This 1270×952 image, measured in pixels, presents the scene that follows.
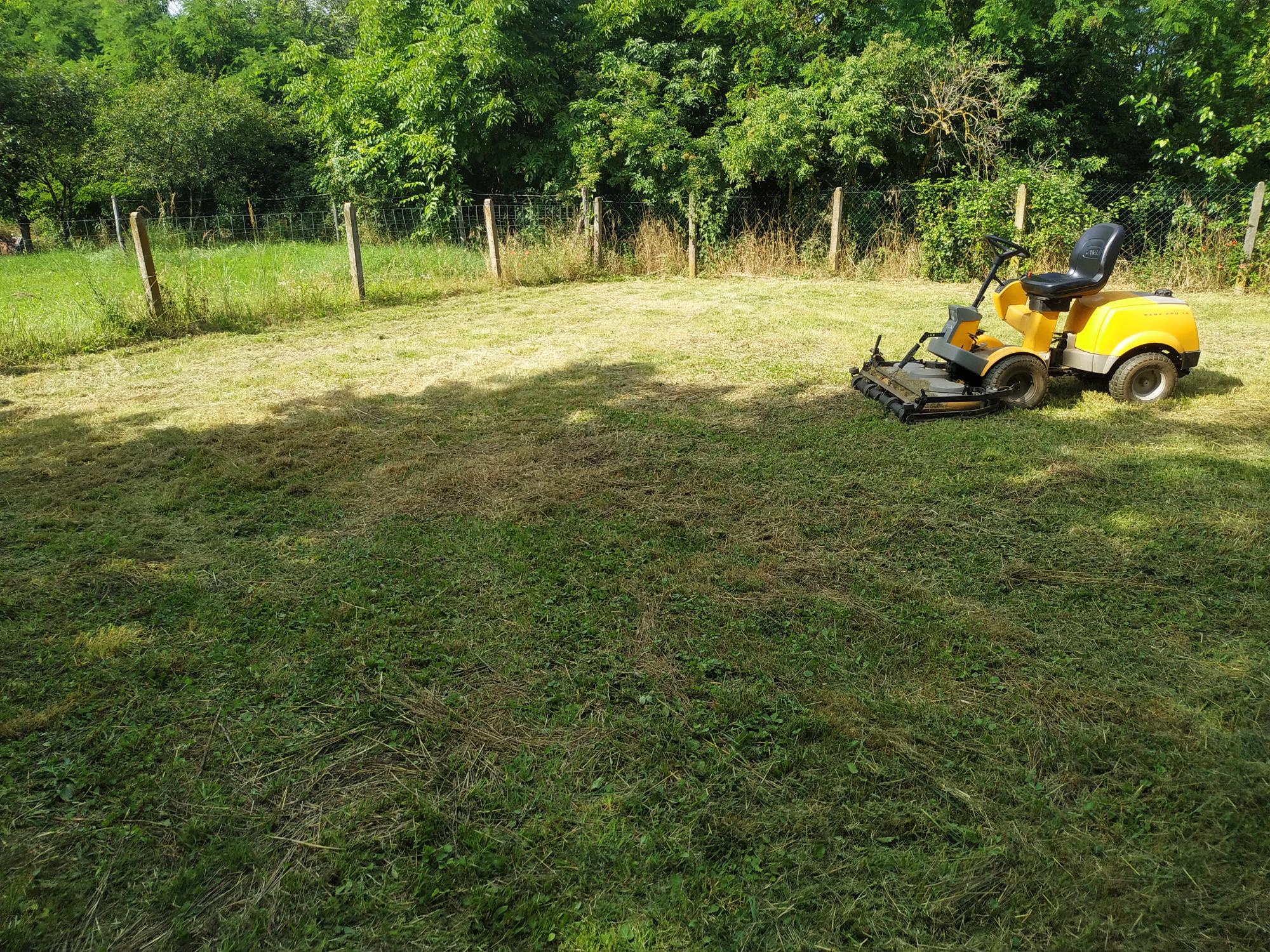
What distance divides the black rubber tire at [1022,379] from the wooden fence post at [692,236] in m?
9.12

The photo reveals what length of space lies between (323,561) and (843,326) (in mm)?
6850

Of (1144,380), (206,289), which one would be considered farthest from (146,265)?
(1144,380)

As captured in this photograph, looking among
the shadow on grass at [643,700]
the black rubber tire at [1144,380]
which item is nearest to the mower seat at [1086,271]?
the black rubber tire at [1144,380]

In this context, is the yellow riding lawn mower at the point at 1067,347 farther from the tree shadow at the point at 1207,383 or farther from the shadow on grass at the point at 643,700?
the shadow on grass at the point at 643,700

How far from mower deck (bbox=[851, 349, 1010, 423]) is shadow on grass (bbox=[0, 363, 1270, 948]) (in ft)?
2.19

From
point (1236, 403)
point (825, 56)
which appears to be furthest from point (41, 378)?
point (825, 56)

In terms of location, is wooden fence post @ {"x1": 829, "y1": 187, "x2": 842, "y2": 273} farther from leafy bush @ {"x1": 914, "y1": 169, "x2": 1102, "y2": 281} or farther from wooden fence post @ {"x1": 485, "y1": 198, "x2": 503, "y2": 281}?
wooden fence post @ {"x1": 485, "y1": 198, "x2": 503, "y2": 281}

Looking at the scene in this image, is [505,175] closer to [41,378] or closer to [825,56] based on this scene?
[825,56]

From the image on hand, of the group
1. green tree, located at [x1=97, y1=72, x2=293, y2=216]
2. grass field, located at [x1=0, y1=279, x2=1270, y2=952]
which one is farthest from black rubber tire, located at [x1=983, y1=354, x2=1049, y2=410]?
green tree, located at [x1=97, y1=72, x2=293, y2=216]

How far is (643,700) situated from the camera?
109 inches

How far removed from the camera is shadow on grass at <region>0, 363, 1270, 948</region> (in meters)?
2.02

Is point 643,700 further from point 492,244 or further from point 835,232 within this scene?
point 835,232

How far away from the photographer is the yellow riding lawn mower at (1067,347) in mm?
5473

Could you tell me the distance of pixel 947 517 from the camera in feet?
13.4
